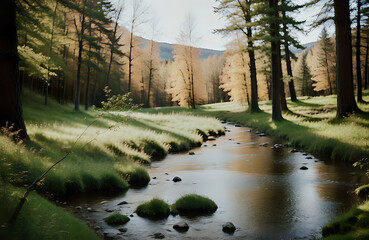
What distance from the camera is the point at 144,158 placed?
1234 centimetres

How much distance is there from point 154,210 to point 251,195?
2.65 meters

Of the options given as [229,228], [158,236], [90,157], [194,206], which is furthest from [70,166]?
[229,228]

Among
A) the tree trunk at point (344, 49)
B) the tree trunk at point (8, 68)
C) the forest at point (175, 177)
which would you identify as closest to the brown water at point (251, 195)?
the forest at point (175, 177)

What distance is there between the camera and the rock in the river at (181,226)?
560 cm

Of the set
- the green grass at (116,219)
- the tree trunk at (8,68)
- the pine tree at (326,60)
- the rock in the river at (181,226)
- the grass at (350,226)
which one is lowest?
the rock in the river at (181,226)

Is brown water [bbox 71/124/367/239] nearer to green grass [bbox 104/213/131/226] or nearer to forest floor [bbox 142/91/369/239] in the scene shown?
green grass [bbox 104/213/131/226]

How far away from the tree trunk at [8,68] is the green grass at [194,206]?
18.8ft

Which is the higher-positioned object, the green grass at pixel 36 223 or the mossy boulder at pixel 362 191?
the green grass at pixel 36 223

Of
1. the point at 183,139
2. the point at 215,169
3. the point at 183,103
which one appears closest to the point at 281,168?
the point at 215,169

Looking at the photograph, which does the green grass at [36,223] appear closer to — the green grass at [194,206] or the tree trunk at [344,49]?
the green grass at [194,206]

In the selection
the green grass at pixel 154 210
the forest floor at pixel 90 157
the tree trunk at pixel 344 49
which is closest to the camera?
the forest floor at pixel 90 157

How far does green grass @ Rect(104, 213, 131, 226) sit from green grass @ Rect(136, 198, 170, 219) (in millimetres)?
461

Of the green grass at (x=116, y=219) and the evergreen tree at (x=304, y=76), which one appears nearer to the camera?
the green grass at (x=116, y=219)

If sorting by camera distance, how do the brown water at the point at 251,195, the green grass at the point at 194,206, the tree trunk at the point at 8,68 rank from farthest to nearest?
1. the tree trunk at the point at 8,68
2. the green grass at the point at 194,206
3. the brown water at the point at 251,195
